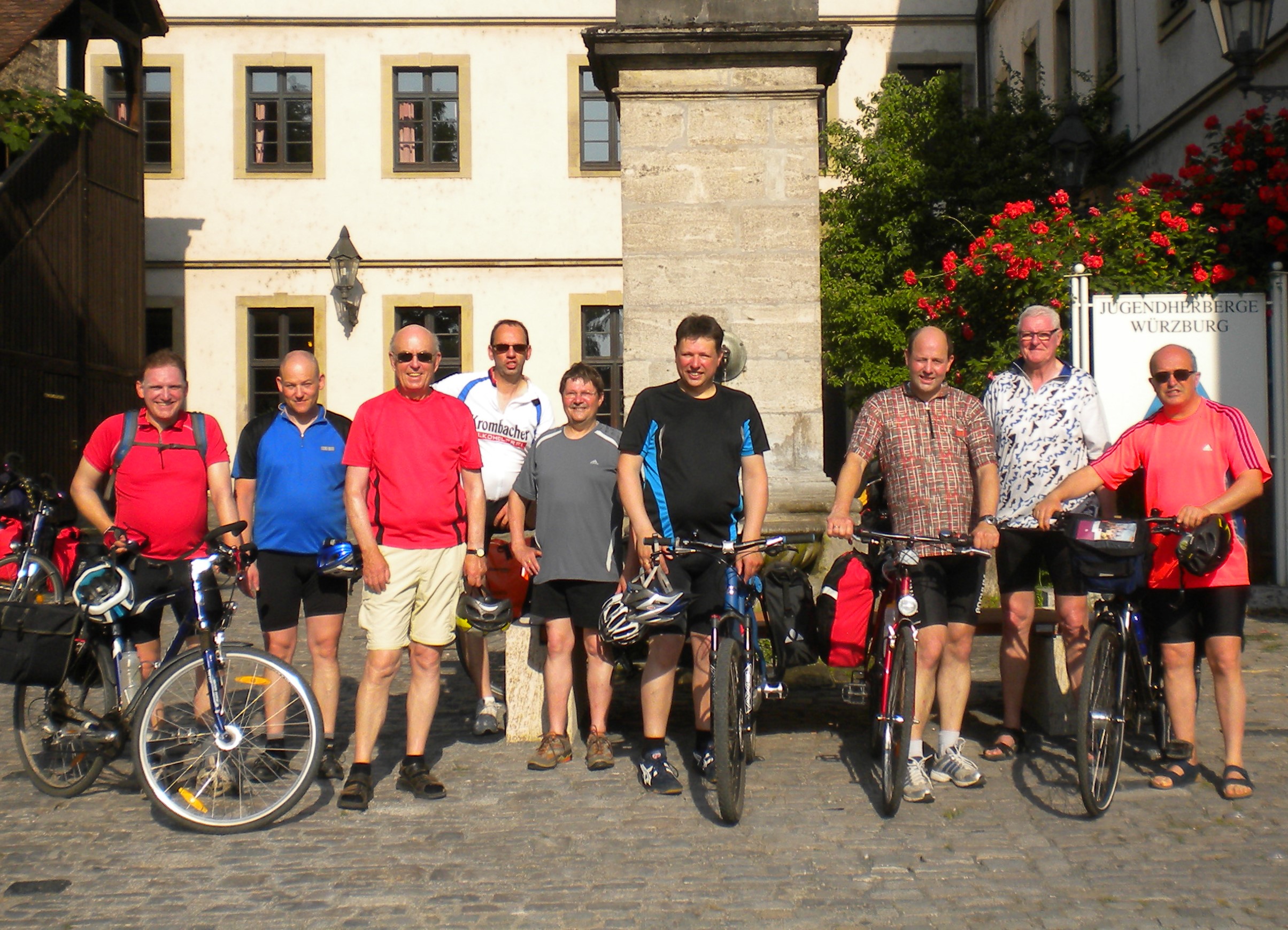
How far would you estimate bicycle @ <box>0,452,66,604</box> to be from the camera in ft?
23.7

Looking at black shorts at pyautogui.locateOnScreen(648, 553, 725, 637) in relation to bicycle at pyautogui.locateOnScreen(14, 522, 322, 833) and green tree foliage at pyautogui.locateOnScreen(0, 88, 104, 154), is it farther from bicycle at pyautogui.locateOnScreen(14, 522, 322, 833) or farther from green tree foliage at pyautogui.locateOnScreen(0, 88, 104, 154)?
green tree foliage at pyautogui.locateOnScreen(0, 88, 104, 154)

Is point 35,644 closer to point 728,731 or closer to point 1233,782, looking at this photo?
point 728,731

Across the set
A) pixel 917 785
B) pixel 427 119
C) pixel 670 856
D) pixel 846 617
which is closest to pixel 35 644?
pixel 670 856

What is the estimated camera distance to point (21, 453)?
14.8 metres

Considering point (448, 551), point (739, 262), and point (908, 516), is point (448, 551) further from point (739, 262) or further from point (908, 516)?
point (739, 262)

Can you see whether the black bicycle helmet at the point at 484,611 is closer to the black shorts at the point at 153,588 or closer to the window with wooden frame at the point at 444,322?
the black shorts at the point at 153,588

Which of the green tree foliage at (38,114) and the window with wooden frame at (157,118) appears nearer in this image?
the green tree foliage at (38,114)

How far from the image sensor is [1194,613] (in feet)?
18.0

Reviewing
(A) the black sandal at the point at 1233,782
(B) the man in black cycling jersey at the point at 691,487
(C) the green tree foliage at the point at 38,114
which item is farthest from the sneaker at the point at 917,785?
(C) the green tree foliage at the point at 38,114

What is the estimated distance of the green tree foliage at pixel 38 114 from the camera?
41.5 ft

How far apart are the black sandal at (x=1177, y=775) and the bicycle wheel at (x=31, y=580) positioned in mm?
4963

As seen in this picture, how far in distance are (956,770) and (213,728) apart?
289cm

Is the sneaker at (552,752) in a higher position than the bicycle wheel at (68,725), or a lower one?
lower

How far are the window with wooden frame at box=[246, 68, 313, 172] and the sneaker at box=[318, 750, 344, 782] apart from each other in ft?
57.5
